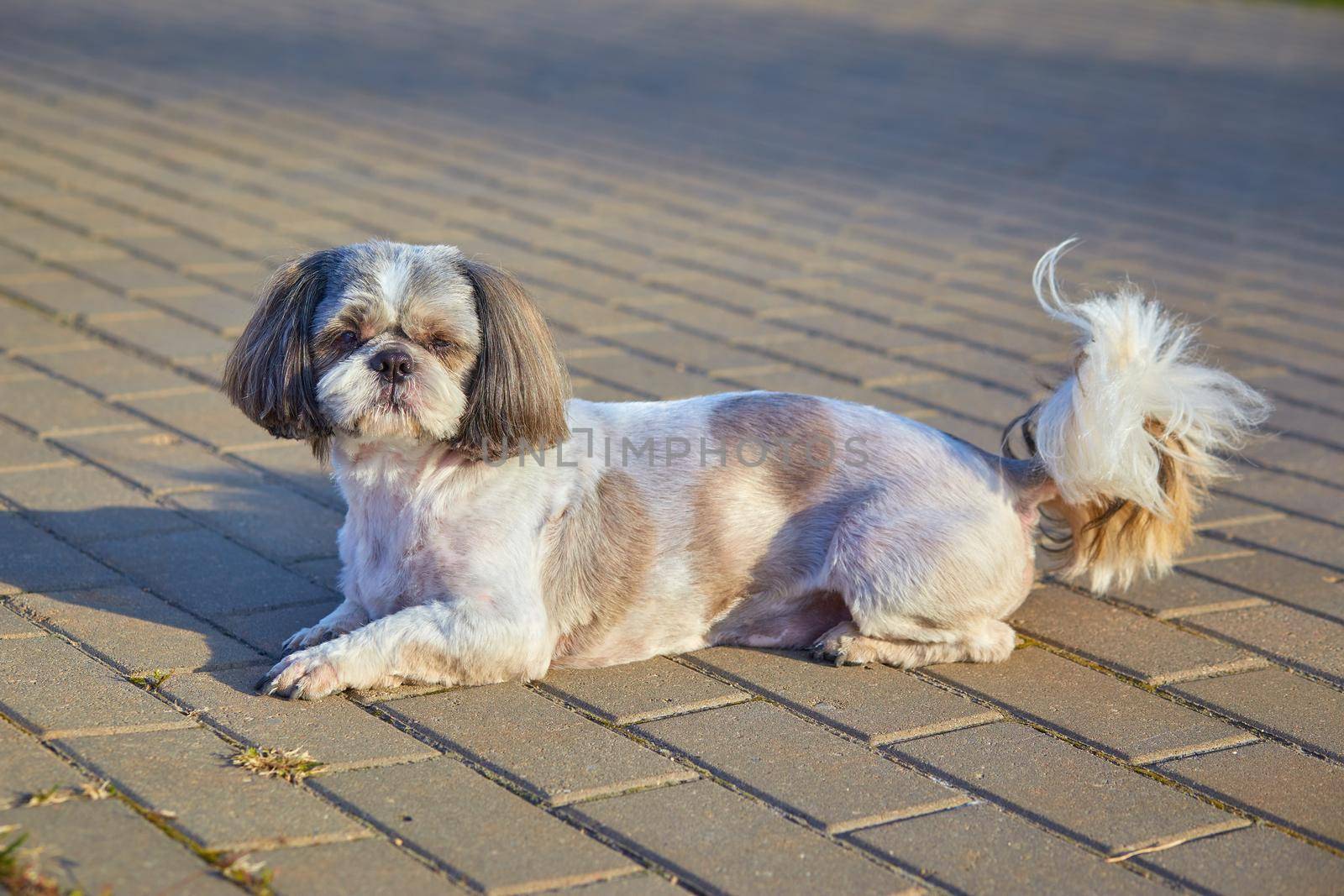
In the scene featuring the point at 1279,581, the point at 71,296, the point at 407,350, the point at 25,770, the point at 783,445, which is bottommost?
the point at 25,770

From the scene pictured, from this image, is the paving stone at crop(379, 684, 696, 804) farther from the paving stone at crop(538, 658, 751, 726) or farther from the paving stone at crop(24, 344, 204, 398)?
the paving stone at crop(24, 344, 204, 398)

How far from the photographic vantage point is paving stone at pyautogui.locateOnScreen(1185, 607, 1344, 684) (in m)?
4.05

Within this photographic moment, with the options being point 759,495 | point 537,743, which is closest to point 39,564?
point 537,743

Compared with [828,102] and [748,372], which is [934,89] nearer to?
[828,102]

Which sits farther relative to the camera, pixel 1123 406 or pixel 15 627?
pixel 1123 406

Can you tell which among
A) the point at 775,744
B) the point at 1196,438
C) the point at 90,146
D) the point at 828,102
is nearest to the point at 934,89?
the point at 828,102

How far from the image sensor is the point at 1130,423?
387cm

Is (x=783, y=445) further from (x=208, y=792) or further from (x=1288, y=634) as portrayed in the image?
(x=208, y=792)

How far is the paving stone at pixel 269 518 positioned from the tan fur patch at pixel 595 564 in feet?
3.11

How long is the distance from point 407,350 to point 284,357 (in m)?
0.30

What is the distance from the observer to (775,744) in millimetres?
3469

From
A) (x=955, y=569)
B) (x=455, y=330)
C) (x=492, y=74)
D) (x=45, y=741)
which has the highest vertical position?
(x=492, y=74)

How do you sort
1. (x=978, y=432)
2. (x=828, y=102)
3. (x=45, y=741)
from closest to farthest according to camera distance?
(x=45, y=741)
(x=978, y=432)
(x=828, y=102)

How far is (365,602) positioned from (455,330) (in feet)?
2.40
